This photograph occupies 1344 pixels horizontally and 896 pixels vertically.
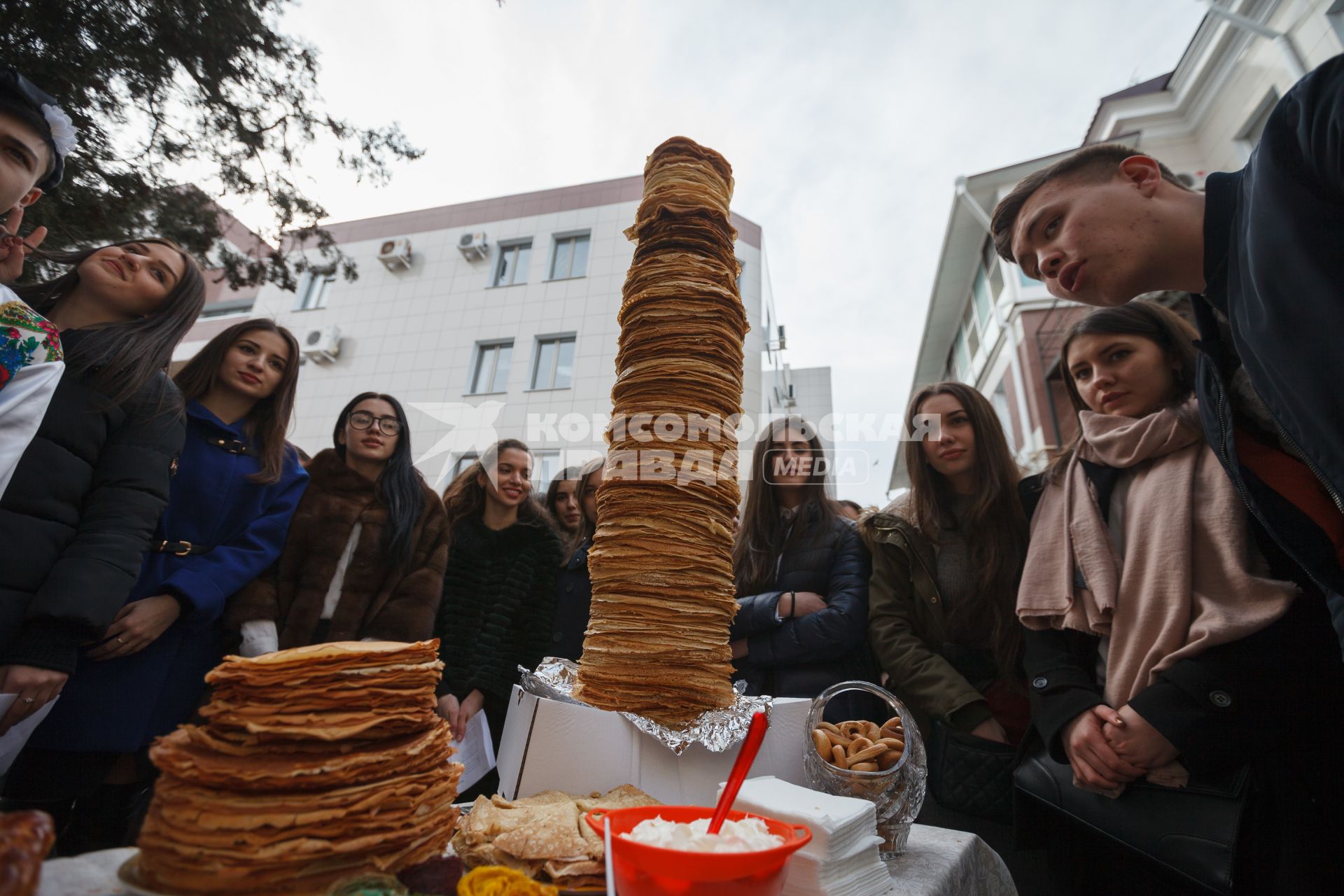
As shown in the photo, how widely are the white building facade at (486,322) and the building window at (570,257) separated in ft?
0.12

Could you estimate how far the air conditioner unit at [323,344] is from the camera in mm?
14211

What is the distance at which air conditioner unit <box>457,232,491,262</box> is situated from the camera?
14.4 meters

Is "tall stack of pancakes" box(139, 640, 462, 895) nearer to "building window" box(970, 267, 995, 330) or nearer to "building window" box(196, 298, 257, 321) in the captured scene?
"building window" box(970, 267, 995, 330)

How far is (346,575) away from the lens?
2.72 metres

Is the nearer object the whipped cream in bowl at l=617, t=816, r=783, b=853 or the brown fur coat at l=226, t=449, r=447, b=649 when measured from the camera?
the whipped cream in bowl at l=617, t=816, r=783, b=853

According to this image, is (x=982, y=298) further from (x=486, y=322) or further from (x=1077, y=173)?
(x=1077, y=173)

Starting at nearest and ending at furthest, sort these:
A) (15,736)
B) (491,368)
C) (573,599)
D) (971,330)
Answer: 1. (15,736)
2. (573,599)
3. (491,368)
4. (971,330)

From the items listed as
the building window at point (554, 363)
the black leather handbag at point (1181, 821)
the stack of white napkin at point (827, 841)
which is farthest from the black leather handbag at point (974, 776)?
the building window at point (554, 363)

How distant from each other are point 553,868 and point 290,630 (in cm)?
199

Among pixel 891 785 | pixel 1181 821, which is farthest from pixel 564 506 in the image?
pixel 1181 821

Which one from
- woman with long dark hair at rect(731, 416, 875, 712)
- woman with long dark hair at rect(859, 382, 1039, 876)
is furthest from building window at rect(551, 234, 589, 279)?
woman with long dark hair at rect(859, 382, 1039, 876)

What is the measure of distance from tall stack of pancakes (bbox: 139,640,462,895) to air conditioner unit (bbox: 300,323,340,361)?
15431 millimetres

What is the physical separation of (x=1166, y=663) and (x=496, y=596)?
2.78 metres

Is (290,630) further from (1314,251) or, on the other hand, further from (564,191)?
(564,191)
